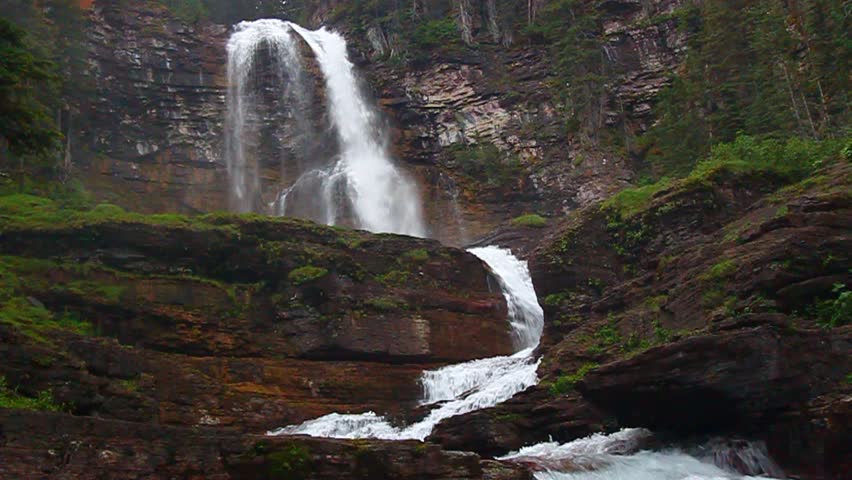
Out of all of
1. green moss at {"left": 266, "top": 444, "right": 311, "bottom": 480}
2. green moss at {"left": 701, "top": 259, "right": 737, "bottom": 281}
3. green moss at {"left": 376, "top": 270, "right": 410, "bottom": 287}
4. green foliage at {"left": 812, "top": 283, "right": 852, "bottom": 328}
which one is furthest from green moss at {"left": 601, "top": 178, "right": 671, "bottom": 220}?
green moss at {"left": 266, "top": 444, "right": 311, "bottom": 480}

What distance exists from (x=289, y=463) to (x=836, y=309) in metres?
9.53

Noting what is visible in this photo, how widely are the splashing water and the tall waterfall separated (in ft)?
74.0

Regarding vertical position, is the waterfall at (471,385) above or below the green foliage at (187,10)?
below

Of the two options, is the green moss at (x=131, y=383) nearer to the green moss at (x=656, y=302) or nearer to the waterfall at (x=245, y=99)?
the green moss at (x=656, y=302)

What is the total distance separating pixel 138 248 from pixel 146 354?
4.15m

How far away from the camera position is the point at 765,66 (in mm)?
26250

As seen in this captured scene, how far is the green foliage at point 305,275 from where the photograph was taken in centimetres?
2230

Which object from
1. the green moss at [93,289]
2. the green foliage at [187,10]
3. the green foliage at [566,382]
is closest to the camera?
the green foliage at [566,382]

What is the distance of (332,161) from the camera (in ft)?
125

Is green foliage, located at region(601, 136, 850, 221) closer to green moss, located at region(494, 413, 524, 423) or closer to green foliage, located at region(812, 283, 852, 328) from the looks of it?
green foliage, located at region(812, 283, 852, 328)

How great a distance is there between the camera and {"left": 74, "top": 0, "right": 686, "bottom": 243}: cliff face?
114ft

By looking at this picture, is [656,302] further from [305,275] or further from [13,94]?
[13,94]

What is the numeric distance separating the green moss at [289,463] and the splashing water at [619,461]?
3609 mm

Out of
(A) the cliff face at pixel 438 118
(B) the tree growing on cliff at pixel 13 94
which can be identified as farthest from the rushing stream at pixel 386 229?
(B) the tree growing on cliff at pixel 13 94
